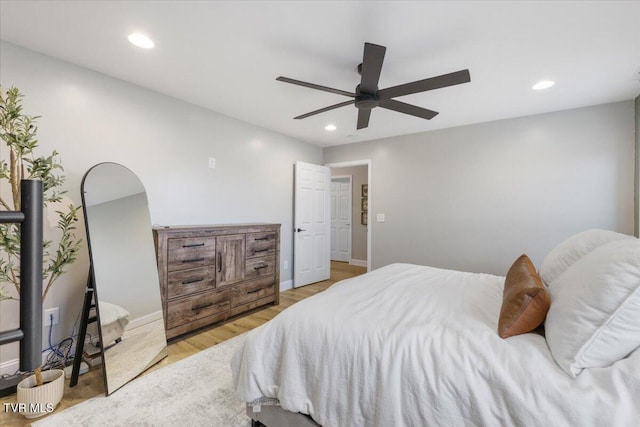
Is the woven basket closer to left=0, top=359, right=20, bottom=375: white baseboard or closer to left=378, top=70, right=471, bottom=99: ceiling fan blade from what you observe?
left=0, top=359, right=20, bottom=375: white baseboard

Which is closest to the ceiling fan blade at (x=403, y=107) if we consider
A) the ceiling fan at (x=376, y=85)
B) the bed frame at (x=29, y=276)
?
the ceiling fan at (x=376, y=85)

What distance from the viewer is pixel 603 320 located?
1.07 meters

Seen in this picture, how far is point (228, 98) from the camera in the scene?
123 inches

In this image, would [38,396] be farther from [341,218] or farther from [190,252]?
[341,218]

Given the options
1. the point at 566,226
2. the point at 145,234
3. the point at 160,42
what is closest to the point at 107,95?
the point at 160,42

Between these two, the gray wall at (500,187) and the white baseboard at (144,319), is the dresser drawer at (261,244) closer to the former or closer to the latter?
the white baseboard at (144,319)

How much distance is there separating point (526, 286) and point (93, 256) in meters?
2.80

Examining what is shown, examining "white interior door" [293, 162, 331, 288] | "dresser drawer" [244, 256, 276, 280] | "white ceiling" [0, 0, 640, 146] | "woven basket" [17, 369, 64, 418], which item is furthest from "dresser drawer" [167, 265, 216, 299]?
"white ceiling" [0, 0, 640, 146]

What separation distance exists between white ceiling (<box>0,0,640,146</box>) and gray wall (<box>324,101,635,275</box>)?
0.46m

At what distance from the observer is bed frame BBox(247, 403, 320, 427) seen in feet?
4.56

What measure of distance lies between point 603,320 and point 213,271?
3.02 m

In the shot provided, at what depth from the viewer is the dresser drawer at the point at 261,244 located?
353cm

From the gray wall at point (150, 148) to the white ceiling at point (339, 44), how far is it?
0.18 metres

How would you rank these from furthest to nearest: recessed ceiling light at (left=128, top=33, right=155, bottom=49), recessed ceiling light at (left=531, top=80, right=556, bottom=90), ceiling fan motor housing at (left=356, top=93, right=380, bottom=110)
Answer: recessed ceiling light at (left=531, top=80, right=556, bottom=90) < ceiling fan motor housing at (left=356, top=93, right=380, bottom=110) < recessed ceiling light at (left=128, top=33, right=155, bottom=49)
